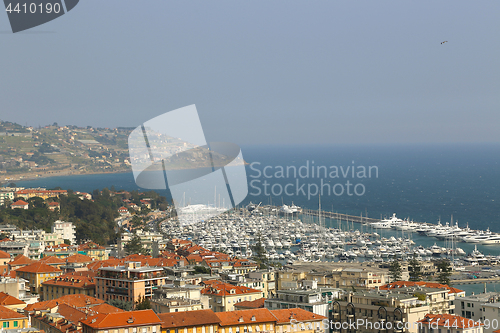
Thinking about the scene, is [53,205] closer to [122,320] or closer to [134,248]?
[134,248]

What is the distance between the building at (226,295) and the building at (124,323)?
286 centimetres

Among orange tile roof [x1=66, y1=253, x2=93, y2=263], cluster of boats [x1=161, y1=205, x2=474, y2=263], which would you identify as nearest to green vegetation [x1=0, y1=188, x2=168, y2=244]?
cluster of boats [x1=161, y1=205, x2=474, y2=263]

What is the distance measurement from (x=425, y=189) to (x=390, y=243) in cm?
2931

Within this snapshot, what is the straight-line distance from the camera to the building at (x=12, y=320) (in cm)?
1039

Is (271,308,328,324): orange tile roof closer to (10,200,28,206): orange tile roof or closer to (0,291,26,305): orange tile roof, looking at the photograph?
(0,291,26,305): orange tile roof

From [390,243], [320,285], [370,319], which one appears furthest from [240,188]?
[390,243]

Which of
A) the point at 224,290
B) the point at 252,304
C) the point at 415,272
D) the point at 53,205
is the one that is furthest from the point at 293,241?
the point at 252,304

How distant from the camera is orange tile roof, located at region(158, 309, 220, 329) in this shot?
34.6 ft

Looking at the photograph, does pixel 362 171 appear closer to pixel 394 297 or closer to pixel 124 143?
pixel 124 143

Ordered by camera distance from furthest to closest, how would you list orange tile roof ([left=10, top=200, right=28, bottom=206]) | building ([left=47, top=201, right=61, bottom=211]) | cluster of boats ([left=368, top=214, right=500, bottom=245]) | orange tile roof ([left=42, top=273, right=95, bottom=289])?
orange tile roof ([left=10, top=200, right=28, bottom=206]), building ([left=47, top=201, right=61, bottom=211]), cluster of boats ([left=368, top=214, right=500, bottom=245]), orange tile roof ([left=42, top=273, right=95, bottom=289])

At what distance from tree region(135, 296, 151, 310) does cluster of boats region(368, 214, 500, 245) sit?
20.8 meters

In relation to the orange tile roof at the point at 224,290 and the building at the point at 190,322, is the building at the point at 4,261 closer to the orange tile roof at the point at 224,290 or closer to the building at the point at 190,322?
the orange tile roof at the point at 224,290

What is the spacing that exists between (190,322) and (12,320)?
2.55m

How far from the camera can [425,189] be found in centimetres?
5794
